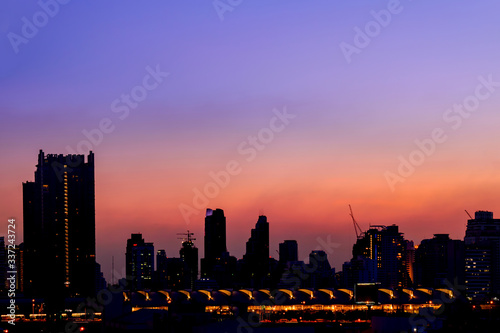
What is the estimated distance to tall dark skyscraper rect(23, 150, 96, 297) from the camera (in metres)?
147

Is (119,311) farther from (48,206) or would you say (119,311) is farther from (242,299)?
(48,206)

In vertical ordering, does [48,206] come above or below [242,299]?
above

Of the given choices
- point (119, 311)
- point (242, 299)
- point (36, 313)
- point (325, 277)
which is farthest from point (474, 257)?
point (119, 311)

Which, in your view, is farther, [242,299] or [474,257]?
[474,257]

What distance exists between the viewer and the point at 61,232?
513 feet

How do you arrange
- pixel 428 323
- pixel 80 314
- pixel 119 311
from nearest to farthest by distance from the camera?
pixel 428 323
pixel 119 311
pixel 80 314

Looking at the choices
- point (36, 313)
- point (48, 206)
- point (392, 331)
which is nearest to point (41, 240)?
point (48, 206)

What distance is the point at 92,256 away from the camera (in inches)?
6201

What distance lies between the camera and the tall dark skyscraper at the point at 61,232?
14738 centimetres

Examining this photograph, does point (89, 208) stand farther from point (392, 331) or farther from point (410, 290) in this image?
point (392, 331)

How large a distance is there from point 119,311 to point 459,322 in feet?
90.6

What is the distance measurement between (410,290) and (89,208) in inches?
2812

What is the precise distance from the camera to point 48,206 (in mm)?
159625

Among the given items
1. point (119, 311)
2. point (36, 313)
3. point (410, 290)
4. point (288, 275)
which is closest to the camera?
point (119, 311)
